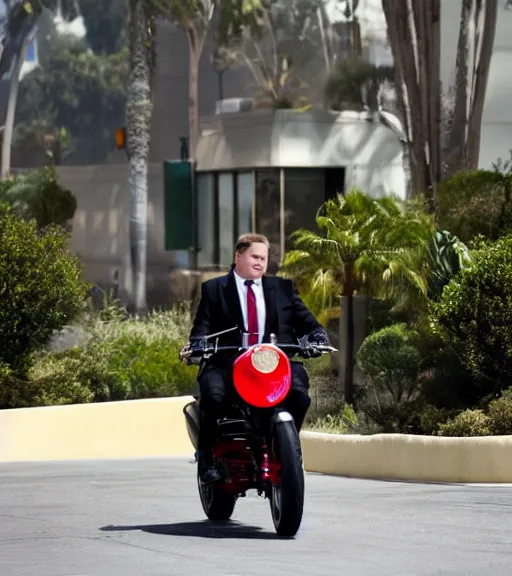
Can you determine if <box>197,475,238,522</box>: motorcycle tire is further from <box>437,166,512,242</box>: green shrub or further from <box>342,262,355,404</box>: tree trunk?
<box>437,166,512,242</box>: green shrub

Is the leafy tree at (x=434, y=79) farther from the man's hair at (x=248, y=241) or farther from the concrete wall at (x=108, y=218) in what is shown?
the man's hair at (x=248, y=241)

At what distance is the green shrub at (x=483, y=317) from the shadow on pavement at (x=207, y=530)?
637 cm

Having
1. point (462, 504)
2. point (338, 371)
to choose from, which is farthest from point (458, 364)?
point (462, 504)

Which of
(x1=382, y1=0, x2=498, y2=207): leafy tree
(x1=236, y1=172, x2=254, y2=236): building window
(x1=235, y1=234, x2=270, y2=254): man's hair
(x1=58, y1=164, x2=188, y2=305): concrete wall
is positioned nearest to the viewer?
(x1=235, y1=234, x2=270, y2=254): man's hair

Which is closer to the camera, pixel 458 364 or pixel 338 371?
pixel 458 364

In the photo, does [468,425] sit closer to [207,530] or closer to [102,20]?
[207,530]

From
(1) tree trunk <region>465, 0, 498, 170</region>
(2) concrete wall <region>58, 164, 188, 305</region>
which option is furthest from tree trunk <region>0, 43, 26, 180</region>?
(1) tree trunk <region>465, 0, 498, 170</region>

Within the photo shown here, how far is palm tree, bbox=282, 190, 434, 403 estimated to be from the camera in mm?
20719

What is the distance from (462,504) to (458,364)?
5.31m

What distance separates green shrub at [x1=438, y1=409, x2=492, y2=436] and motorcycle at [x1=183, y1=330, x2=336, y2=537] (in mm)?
5896

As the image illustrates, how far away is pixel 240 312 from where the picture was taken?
10633mm

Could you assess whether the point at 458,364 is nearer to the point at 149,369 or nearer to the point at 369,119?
the point at 149,369

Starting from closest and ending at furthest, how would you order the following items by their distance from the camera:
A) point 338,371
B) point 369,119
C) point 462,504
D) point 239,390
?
point 239,390, point 462,504, point 338,371, point 369,119

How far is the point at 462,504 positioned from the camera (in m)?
13.1
